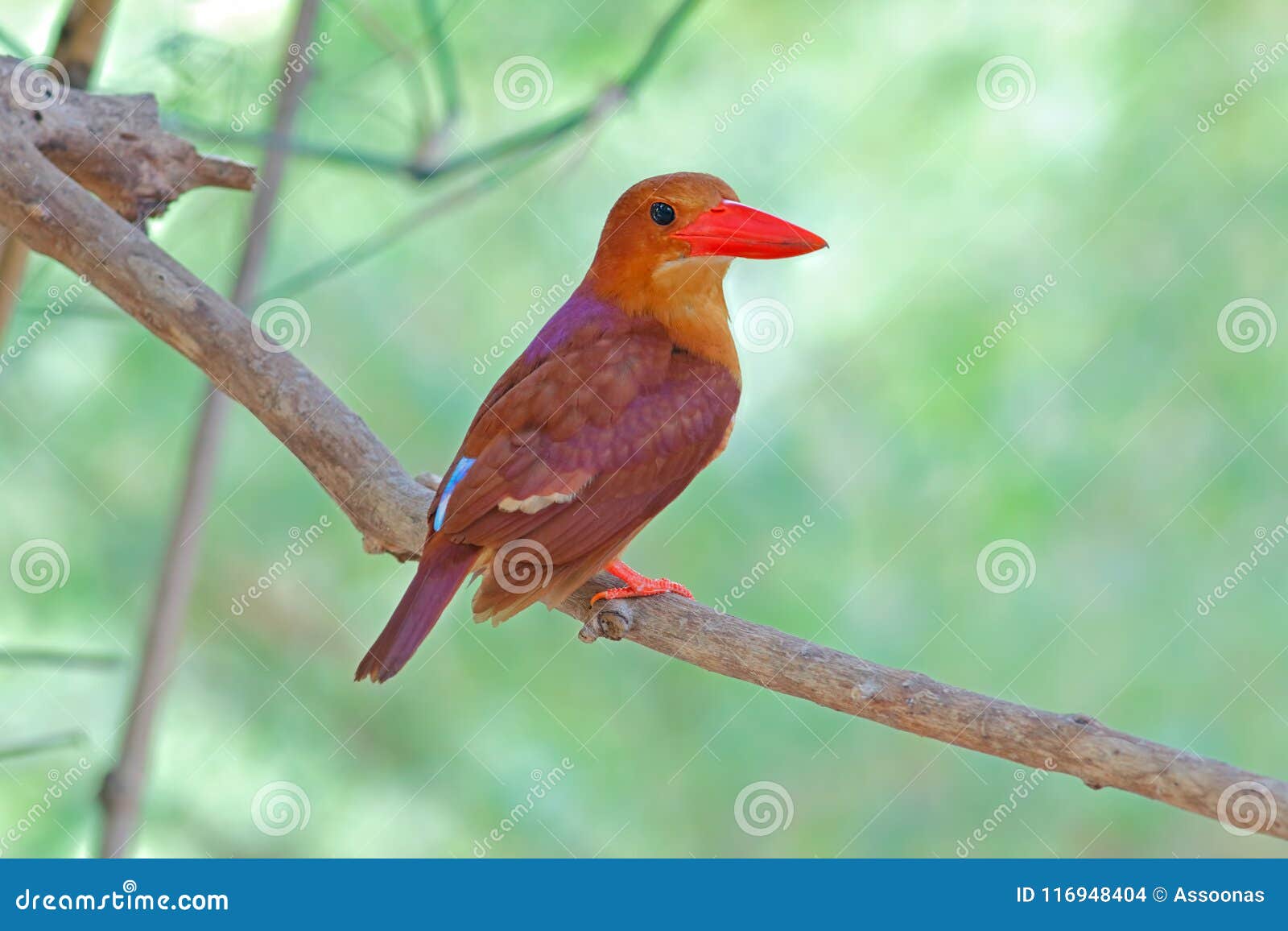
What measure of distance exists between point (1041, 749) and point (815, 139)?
313cm

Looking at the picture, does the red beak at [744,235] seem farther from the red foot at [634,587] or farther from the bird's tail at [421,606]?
the bird's tail at [421,606]

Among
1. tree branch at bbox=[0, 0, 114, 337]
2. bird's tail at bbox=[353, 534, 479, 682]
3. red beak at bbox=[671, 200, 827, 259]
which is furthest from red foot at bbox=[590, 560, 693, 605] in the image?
tree branch at bbox=[0, 0, 114, 337]

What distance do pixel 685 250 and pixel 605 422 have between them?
43 cm

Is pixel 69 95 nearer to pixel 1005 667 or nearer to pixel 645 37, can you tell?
pixel 645 37

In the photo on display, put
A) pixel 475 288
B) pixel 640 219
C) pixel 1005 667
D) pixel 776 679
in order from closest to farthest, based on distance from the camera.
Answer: pixel 776 679 → pixel 640 219 → pixel 1005 667 → pixel 475 288

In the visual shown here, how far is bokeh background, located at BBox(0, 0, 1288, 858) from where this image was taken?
14.1 feet

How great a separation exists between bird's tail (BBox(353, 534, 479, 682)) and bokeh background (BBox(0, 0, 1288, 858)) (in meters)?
2.00

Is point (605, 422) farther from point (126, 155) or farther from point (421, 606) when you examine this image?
point (126, 155)

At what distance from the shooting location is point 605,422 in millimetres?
2467

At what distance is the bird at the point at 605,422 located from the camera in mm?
2314

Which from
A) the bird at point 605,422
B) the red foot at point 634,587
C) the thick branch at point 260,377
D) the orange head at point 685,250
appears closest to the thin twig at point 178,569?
the thick branch at point 260,377

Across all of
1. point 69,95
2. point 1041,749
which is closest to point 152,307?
point 69,95

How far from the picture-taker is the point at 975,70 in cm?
445

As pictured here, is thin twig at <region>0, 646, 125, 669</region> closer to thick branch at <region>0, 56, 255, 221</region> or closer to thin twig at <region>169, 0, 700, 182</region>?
thick branch at <region>0, 56, 255, 221</region>
